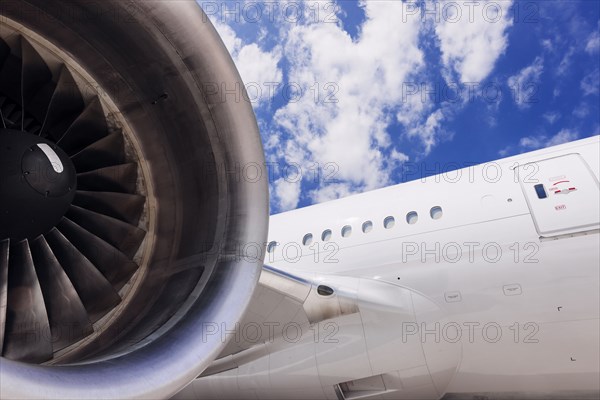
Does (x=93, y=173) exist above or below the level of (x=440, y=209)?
below

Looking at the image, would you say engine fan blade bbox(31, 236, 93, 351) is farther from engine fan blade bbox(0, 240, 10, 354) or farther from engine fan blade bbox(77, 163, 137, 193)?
engine fan blade bbox(77, 163, 137, 193)

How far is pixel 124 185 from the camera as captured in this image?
3.31 meters

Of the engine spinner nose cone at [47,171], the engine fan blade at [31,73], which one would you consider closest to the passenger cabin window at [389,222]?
the engine spinner nose cone at [47,171]

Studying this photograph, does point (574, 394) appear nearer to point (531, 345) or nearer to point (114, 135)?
point (531, 345)

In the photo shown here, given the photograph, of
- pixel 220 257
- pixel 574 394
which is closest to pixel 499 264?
pixel 574 394

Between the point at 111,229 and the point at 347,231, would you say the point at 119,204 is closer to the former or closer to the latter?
the point at 111,229

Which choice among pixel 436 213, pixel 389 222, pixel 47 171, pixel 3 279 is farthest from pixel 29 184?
pixel 436 213

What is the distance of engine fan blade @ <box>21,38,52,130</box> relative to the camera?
3.00m

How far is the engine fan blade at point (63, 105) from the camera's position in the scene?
312 cm

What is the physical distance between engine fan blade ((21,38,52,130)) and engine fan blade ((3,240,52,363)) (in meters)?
0.82

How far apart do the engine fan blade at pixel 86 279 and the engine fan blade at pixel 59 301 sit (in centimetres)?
12

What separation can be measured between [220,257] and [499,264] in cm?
281

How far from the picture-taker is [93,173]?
10.6ft

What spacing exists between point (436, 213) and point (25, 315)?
12.3 ft
